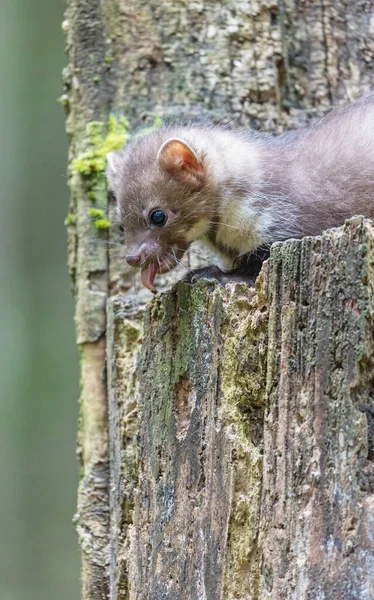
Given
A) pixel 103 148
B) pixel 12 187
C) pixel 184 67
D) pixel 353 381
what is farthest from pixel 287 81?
pixel 12 187

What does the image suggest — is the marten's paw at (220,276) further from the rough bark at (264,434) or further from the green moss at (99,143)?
the green moss at (99,143)

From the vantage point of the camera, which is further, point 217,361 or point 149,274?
point 149,274

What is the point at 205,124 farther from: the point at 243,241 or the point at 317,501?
the point at 317,501

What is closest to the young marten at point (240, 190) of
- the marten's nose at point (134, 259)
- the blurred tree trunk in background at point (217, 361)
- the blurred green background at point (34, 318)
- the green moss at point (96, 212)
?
the marten's nose at point (134, 259)

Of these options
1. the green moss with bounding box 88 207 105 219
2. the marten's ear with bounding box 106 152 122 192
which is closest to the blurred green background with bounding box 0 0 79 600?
the green moss with bounding box 88 207 105 219

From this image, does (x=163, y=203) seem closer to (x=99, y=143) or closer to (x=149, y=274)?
(x=149, y=274)

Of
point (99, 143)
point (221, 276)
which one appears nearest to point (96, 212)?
point (99, 143)

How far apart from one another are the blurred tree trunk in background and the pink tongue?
0.88ft

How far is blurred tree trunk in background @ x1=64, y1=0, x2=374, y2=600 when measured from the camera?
2.25 meters

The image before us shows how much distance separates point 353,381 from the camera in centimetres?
220

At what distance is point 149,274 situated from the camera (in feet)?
11.1

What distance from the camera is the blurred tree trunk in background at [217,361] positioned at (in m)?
2.25

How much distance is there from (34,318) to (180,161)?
5.61 m

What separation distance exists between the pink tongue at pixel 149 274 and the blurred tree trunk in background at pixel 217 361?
0.88ft
